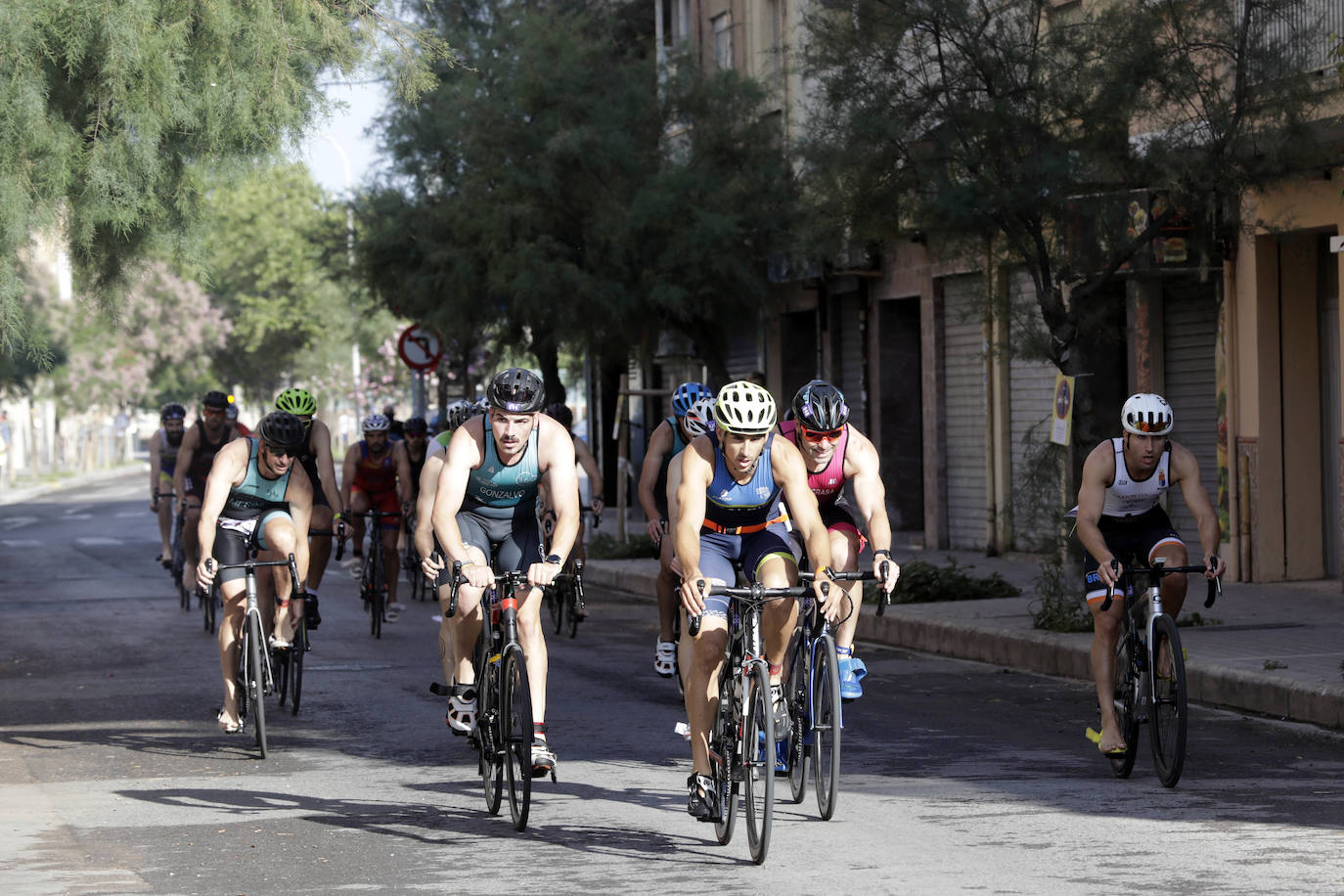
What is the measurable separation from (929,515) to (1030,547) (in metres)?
3.25

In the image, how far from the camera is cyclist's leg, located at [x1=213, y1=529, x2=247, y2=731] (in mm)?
10188

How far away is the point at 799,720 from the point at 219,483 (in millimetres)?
3795

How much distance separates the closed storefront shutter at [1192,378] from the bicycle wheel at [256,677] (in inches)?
427

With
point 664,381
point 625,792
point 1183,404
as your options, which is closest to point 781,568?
point 625,792

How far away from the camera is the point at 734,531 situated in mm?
7656

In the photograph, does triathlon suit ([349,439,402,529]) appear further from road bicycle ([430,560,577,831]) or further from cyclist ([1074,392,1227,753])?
cyclist ([1074,392,1227,753])

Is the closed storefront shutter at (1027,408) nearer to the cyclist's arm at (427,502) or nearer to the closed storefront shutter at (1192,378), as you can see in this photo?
the closed storefront shutter at (1192,378)

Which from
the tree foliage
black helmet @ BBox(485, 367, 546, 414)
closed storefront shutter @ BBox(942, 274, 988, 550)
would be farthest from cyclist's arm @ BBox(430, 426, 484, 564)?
closed storefront shutter @ BBox(942, 274, 988, 550)

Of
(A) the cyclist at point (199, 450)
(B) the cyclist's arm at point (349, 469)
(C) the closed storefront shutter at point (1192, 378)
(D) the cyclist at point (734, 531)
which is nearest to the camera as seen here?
(D) the cyclist at point (734, 531)

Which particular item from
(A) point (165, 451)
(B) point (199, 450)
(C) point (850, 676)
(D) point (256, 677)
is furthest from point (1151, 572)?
(A) point (165, 451)

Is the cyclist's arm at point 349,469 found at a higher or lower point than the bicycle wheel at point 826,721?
higher

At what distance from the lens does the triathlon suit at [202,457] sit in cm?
1588

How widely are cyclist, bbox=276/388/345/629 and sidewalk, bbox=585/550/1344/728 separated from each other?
4.56 m

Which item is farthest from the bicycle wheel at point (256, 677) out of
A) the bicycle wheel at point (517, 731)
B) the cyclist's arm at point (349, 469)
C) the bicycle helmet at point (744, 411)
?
the cyclist's arm at point (349, 469)
